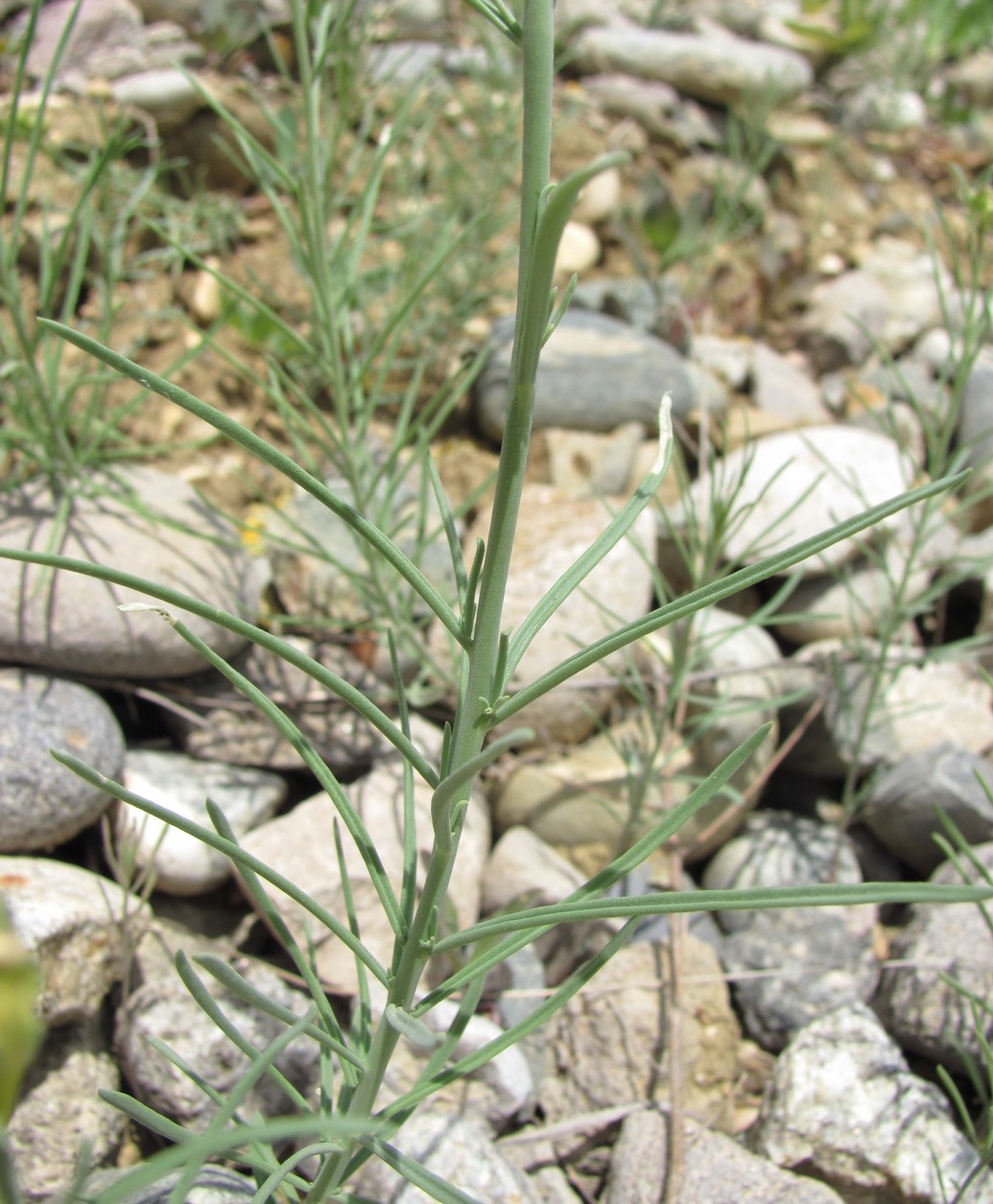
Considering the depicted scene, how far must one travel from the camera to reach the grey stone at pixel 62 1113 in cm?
139

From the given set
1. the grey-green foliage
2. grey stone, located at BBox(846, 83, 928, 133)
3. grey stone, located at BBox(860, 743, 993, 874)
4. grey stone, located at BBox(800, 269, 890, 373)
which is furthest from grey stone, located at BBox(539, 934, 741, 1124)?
grey stone, located at BBox(846, 83, 928, 133)

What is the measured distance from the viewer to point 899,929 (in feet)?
6.80

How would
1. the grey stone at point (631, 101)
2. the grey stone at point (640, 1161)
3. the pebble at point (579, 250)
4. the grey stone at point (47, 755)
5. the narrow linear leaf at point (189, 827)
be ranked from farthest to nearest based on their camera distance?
the grey stone at point (631, 101), the pebble at point (579, 250), the grey stone at point (47, 755), the grey stone at point (640, 1161), the narrow linear leaf at point (189, 827)

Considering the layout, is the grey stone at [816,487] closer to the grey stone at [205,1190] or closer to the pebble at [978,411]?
the pebble at [978,411]

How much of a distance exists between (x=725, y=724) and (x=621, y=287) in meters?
1.74

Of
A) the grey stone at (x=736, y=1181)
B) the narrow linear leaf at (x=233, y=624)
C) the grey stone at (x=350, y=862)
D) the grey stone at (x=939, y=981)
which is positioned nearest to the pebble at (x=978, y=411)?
the grey stone at (x=939, y=981)

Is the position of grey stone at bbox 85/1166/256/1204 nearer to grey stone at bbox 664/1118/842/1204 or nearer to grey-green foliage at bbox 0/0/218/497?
grey stone at bbox 664/1118/842/1204

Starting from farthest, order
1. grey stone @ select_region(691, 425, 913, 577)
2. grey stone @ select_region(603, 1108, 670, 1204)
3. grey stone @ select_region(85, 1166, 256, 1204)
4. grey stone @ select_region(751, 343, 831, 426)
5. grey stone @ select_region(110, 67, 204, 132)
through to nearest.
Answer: grey stone @ select_region(751, 343, 831, 426) → grey stone @ select_region(110, 67, 204, 132) → grey stone @ select_region(691, 425, 913, 577) → grey stone @ select_region(603, 1108, 670, 1204) → grey stone @ select_region(85, 1166, 256, 1204)

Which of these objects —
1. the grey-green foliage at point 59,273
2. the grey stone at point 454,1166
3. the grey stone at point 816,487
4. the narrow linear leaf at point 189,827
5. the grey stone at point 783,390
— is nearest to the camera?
the narrow linear leaf at point 189,827

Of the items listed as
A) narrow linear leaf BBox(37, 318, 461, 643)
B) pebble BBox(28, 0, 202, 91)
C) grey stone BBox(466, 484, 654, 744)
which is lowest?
grey stone BBox(466, 484, 654, 744)

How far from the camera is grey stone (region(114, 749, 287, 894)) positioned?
5.85 ft

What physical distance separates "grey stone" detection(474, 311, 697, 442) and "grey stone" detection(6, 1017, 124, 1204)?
1777 millimetres

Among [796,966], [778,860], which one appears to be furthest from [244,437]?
[778,860]

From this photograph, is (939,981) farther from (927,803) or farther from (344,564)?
(344,564)
